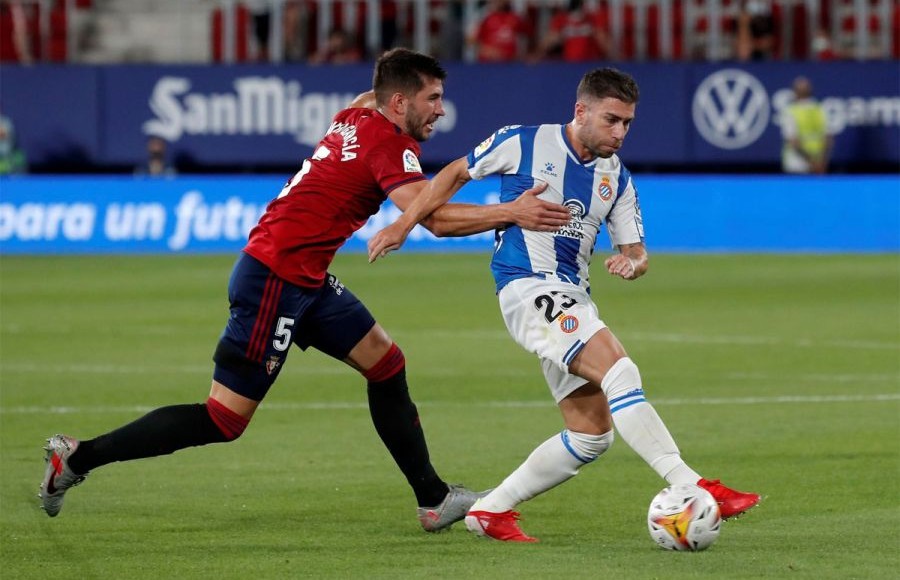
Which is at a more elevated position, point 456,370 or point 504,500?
point 504,500

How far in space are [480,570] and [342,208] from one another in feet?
5.74

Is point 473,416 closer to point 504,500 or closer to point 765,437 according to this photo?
point 765,437

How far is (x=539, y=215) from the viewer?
22.1ft

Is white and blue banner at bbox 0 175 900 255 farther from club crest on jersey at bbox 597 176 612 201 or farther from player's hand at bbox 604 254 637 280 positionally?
player's hand at bbox 604 254 637 280

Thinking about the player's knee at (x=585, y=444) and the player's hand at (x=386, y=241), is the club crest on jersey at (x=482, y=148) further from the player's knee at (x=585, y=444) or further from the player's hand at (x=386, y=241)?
the player's knee at (x=585, y=444)

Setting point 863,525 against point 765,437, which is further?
point 765,437

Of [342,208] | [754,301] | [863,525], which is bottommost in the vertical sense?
[754,301]

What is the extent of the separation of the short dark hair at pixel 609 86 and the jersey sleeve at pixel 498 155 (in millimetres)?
363

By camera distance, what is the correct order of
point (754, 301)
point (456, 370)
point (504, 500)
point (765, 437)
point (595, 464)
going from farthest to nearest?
point (754, 301) < point (456, 370) < point (765, 437) < point (595, 464) < point (504, 500)

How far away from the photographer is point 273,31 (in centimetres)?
2700

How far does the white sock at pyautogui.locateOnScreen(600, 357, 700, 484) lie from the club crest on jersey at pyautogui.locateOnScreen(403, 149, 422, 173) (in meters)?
1.18

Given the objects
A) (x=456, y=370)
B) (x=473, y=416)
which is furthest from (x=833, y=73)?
(x=473, y=416)

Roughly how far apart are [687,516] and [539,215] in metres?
1.31

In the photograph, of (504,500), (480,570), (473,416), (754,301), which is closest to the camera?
(480,570)
